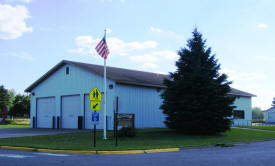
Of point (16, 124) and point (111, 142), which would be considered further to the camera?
point (16, 124)

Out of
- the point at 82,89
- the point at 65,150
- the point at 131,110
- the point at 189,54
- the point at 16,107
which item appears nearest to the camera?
the point at 65,150

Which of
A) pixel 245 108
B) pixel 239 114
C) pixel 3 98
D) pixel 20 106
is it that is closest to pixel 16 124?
pixel 3 98

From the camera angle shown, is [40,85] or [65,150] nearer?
[65,150]

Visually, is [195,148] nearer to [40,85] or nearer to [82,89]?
[82,89]

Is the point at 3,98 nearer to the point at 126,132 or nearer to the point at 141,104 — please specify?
the point at 141,104

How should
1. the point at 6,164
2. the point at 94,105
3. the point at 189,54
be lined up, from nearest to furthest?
the point at 6,164 < the point at 94,105 < the point at 189,54

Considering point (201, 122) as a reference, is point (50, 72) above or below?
above

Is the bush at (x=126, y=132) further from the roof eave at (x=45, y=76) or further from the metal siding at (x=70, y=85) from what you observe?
the roof eave at (x=45, y=76)

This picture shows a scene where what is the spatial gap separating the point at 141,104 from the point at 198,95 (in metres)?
8.15

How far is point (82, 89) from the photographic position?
30578 mm

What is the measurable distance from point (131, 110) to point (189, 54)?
7.85m

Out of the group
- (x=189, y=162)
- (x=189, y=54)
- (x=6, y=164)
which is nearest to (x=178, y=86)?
(x=189, y=54)

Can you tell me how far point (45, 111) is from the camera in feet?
114

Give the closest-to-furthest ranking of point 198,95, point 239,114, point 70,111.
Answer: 1. point 198,95
2. point 70,111
3. point 239,114
